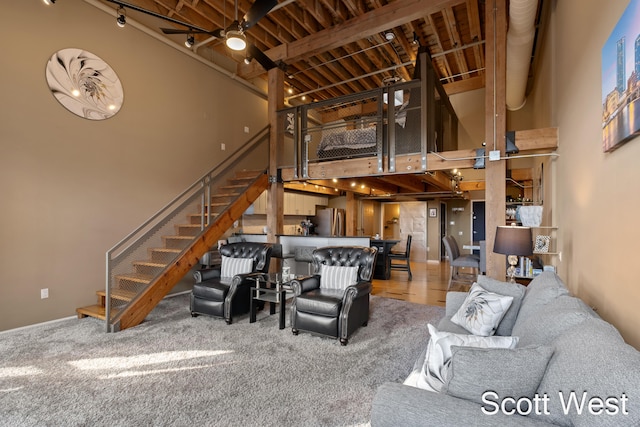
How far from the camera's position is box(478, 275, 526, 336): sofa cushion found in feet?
7.62

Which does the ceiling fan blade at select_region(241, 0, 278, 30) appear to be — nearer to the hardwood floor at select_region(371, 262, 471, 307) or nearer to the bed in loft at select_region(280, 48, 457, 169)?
the bed in loft at select_region(280, 48, 457, 169)

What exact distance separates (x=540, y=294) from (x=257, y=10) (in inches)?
139

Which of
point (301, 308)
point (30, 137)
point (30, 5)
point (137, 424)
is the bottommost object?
point (137, 424)

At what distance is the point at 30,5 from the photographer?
150 inches

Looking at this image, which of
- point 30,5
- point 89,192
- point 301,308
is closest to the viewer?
point 301,308

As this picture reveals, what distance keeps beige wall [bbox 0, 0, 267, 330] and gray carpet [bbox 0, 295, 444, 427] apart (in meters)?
0.65

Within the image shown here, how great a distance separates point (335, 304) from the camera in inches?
127

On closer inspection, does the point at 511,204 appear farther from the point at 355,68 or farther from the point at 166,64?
the point at 166,64

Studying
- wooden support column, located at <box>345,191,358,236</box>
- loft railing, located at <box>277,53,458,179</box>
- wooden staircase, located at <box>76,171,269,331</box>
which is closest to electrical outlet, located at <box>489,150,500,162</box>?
loft railing, located at <box>277,53,458,179</box>

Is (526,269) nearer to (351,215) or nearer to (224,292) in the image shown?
(224,292)

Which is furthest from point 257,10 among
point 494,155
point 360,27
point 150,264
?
point 150,264

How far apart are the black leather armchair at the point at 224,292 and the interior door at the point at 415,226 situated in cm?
750

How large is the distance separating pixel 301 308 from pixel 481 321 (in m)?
1.81

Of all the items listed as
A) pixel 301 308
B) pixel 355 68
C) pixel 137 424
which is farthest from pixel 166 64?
pixel 137 424
